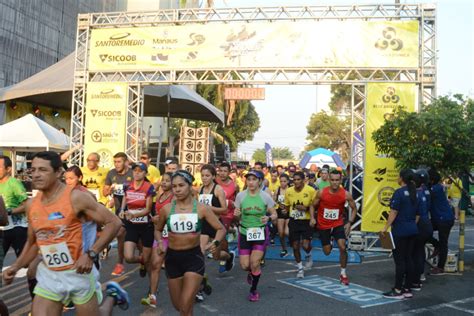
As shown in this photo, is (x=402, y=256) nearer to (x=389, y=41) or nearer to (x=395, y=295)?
(x=395, y=295)

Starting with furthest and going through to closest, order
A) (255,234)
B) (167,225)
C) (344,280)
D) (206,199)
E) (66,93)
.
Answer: (66,93) < (344,280) < (206,199) < (255,234) < (167,225)

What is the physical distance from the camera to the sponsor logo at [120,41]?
1382cm

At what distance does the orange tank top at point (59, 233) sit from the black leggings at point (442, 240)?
6987 mm

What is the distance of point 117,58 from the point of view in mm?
13977

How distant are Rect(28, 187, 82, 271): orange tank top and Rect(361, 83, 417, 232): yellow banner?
8.86 meters

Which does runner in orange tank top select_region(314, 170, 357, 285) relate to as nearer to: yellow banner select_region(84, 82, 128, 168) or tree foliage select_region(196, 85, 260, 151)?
yellow banner select_region(84, 82, 128, 168)

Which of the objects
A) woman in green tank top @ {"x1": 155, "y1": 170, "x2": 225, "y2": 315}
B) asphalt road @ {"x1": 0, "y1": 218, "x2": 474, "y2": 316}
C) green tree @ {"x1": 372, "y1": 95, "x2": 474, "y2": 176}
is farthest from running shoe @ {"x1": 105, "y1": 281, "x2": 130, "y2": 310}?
green tree @ {"x1": 372, "y1": 95, "x2": 474, "y2": 176}

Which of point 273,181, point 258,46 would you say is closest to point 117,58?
point 258,46

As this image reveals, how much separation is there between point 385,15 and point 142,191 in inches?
321

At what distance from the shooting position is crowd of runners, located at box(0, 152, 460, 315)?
12.0ft

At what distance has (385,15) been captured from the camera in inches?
479

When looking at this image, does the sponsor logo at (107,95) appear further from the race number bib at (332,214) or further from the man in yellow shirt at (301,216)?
the race number bib at (332,214)

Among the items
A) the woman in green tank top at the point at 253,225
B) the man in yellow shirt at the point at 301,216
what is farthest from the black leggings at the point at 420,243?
the woman in green tank top at the point at 253,225

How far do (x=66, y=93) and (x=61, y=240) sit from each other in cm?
1765
